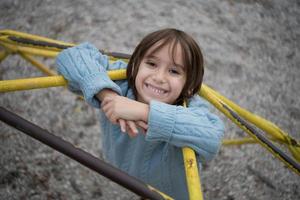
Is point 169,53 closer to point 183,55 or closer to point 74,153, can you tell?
point 183,55

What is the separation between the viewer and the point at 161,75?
3.20 feet

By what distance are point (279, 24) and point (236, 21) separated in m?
0.43

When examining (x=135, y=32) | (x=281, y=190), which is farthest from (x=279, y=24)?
(x=281, y=190)

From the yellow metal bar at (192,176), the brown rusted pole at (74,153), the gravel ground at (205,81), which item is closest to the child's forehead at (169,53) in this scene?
the yellow metal bar at (192,176)

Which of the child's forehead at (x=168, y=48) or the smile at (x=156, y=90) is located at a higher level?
the child's forehead at (x=168, y=48)

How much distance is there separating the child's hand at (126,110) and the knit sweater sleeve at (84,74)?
2.4 inches

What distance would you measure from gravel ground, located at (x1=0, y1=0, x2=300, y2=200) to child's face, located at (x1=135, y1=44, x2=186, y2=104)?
0.91 metres

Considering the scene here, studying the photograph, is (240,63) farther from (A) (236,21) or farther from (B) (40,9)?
(B) (40,9)

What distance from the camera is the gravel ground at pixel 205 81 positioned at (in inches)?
68.9

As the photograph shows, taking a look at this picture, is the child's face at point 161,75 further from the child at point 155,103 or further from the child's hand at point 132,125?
the child's hand at point 132,125

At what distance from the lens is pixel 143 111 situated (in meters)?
0.84

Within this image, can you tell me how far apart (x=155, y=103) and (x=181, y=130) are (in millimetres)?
100

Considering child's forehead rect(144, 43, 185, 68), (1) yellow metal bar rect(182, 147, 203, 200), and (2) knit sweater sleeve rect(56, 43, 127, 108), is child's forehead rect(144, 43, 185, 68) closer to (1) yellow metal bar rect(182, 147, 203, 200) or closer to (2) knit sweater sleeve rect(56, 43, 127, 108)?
(2) knit sweater sleeve rect(56, 43, 127, 108)

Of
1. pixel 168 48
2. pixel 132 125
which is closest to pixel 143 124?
pixel 132 125
